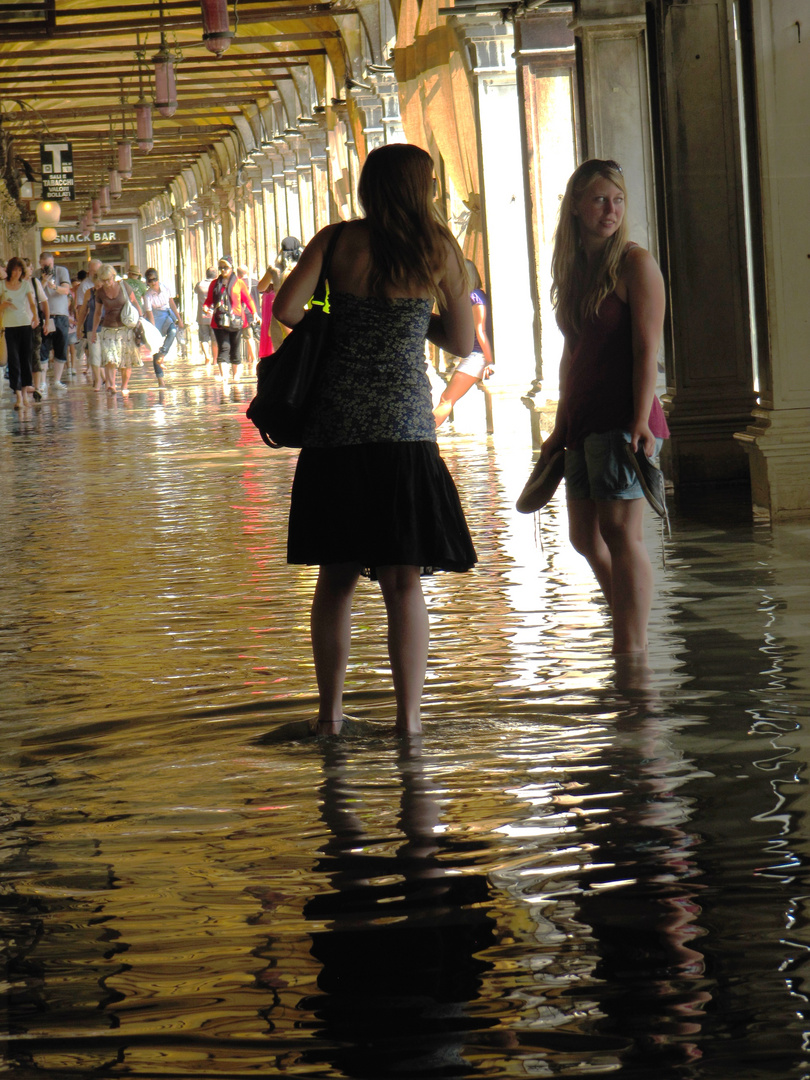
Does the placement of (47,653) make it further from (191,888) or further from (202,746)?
(191,888)

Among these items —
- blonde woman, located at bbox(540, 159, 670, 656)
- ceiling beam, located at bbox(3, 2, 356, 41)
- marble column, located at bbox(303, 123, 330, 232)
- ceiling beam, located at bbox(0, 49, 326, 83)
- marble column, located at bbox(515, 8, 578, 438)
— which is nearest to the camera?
blonde woman, located at bbox(540, 159, 670, 656)

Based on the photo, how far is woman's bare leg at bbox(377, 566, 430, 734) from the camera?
13.2 ft

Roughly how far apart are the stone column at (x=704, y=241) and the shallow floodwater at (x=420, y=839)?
265 centimetres

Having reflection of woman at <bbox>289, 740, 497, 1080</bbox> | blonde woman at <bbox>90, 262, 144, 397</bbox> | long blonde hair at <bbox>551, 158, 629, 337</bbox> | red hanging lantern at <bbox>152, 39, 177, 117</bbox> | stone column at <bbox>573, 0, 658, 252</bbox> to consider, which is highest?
red hanging lantern at <bbox>152, 39, 177, 117</bbox>

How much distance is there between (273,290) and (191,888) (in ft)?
53.4

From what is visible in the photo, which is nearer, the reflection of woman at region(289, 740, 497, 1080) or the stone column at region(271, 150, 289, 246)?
the reflection of woman at region(289, 740, 497, 1080)

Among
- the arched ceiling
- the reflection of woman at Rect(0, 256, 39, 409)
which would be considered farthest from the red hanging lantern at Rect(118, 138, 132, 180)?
the reflection of woman at Rect(0, 256, 39, 409)

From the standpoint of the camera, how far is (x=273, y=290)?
1897 cm

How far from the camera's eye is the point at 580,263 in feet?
15.5

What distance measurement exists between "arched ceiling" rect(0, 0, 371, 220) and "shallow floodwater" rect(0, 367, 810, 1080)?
51.2 feet

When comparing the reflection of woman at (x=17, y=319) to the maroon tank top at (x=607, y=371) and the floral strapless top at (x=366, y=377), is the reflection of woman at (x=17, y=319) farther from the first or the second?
the floral strapless top at (x=366, y=377)

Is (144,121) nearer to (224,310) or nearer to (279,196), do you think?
(224,310)

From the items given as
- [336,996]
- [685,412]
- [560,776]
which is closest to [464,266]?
[560,776]

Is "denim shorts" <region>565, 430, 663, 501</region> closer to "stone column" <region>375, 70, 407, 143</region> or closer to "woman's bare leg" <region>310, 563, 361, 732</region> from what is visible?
"woman's bare leg" <region>310, 563, 361, 732</region>
